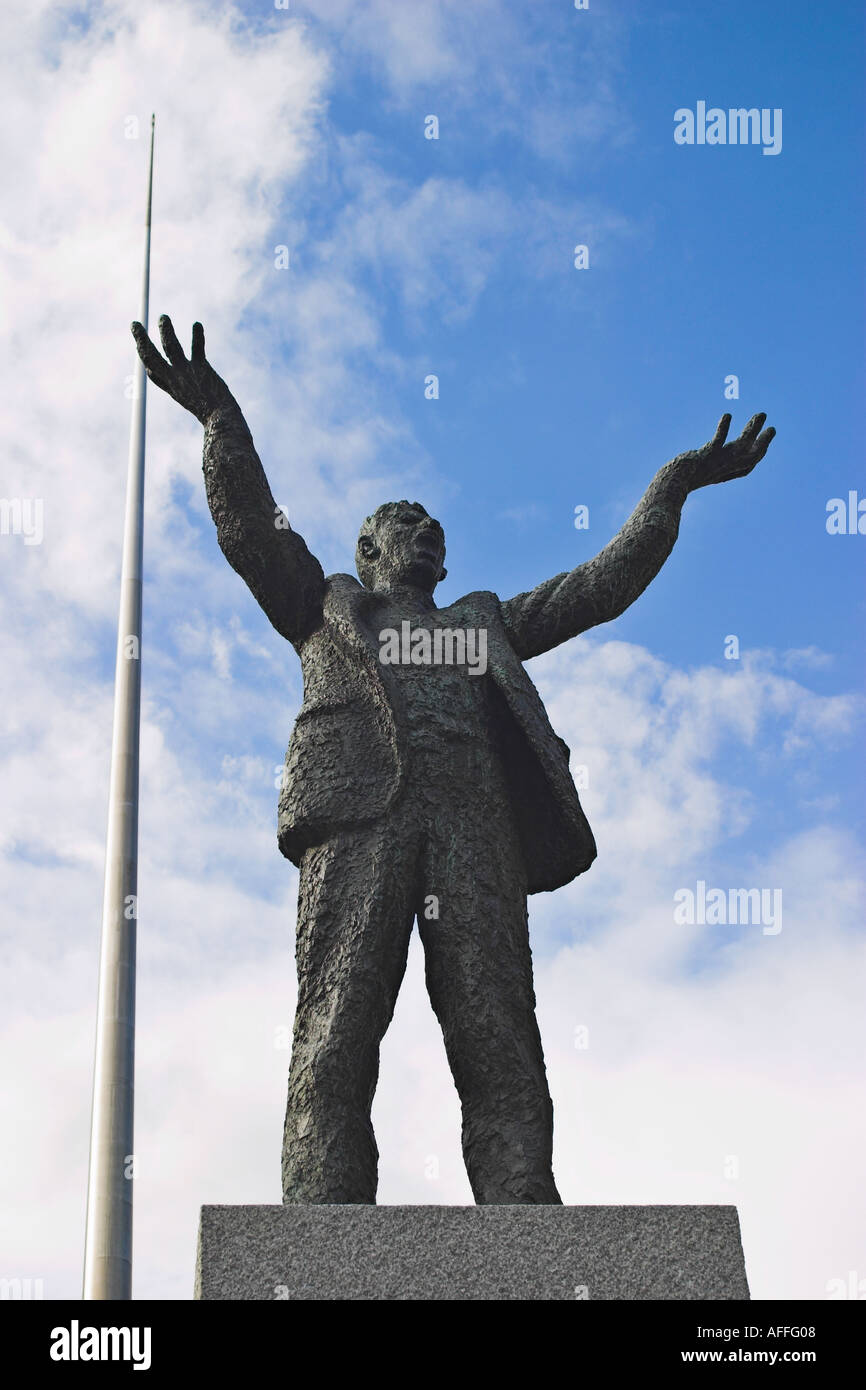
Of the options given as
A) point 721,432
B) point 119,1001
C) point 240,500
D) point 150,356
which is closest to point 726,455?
point 721,432

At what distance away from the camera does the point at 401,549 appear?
649 centimetres

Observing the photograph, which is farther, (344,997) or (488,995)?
(488,995)

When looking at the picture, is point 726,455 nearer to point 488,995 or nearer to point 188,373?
point 188,373

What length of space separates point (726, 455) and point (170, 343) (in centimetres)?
256

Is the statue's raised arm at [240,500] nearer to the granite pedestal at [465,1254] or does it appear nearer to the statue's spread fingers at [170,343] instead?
the statue's spread fingers at [170,343]

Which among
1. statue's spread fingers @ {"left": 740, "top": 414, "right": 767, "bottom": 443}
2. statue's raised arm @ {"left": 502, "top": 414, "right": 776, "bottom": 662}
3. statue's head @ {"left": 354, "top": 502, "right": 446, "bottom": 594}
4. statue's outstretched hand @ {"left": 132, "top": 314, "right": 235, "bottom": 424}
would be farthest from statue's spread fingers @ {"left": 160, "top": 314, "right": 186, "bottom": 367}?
statue's spread fingers @ {"left": 740, "top": 414, "right": 767, "bottom": 443}

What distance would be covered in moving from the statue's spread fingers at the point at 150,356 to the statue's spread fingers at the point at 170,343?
5 centimetres

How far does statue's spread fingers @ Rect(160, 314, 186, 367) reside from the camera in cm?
604

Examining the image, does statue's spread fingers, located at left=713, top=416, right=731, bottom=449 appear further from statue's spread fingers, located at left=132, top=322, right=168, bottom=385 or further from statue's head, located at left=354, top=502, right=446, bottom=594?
statue's spread fingers, located at left=132, top=322, right=168, bottom=385
